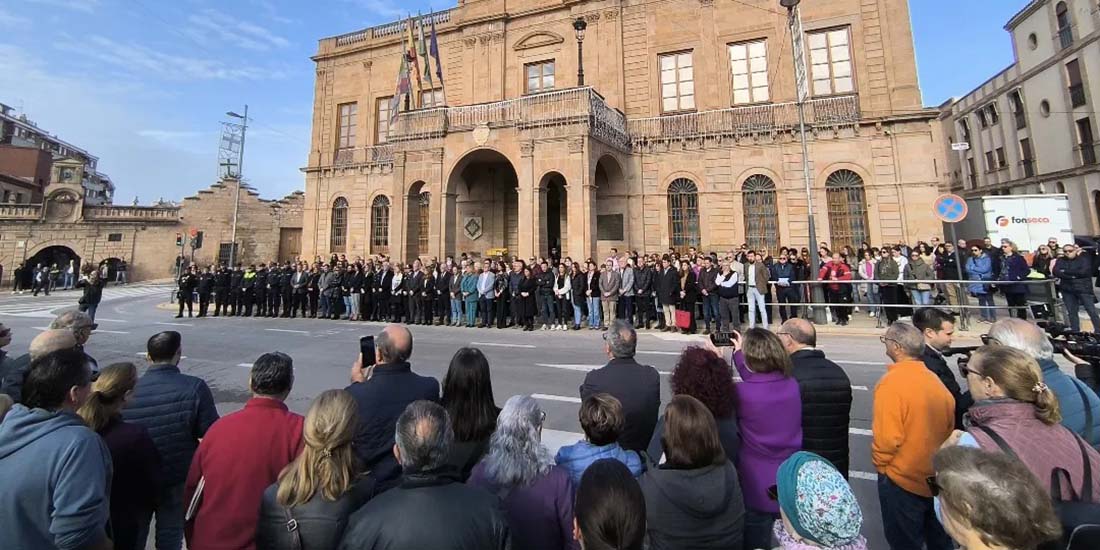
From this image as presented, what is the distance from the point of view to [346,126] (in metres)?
27.2

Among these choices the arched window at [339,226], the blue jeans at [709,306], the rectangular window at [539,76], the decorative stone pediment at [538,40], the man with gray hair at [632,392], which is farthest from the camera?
the arched window at [339,226]

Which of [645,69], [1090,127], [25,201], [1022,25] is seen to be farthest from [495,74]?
[25,201]

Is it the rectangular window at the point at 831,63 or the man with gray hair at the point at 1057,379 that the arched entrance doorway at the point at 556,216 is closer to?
the rectangular window at the point at 831,63

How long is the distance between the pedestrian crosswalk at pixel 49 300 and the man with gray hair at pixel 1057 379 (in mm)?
26302

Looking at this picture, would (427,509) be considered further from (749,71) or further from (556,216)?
(749,71)

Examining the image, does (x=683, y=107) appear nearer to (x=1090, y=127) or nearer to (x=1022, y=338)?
(x=1022, y=338)

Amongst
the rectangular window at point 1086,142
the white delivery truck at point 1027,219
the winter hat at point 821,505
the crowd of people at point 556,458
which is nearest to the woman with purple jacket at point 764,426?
the crowd of people at point 556,458

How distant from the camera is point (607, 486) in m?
1.67

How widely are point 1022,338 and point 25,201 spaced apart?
69.1 meters

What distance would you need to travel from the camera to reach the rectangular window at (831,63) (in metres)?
19.3

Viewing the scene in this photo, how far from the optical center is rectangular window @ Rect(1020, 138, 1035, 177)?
1195 inches

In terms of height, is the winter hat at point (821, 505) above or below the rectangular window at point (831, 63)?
below

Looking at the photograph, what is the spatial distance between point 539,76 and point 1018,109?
112 feet

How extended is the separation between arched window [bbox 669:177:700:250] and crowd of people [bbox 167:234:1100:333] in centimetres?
602
